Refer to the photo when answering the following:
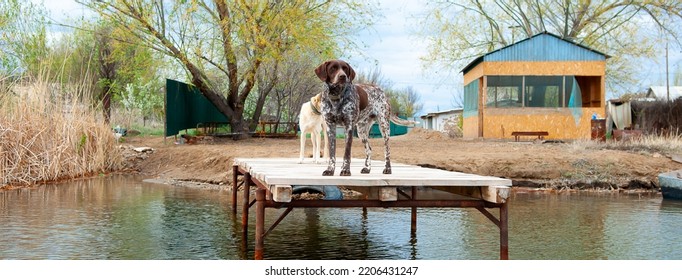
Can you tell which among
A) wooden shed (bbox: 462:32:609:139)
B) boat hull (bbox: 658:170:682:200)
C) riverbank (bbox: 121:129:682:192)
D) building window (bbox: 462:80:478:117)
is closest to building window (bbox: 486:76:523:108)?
wooden shed (bbox: 462:32:609:139)

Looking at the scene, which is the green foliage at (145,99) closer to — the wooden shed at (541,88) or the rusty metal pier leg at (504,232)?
the wooden shed at (541,88)

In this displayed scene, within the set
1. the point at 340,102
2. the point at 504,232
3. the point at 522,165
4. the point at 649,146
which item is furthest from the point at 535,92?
the point at 340,102

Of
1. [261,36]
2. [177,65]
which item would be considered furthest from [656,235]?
[177,65]

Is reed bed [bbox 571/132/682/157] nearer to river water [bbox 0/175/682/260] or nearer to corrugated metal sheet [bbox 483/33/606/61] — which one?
corrugated metal sheet [bbox 483/33/606/61]

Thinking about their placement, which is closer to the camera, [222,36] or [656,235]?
[656,235]

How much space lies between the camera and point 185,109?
23.1m

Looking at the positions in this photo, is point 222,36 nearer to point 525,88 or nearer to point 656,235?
point 525,88

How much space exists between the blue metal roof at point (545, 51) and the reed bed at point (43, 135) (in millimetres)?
12773

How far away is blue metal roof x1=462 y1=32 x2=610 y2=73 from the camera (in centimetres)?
2312

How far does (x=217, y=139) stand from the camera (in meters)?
22.3

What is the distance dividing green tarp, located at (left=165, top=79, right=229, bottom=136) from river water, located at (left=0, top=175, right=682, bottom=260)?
31.0 feet

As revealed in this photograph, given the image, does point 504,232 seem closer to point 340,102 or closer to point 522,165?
point 340,102

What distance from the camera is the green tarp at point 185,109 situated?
2170 cm

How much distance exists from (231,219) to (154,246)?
2159 mm
